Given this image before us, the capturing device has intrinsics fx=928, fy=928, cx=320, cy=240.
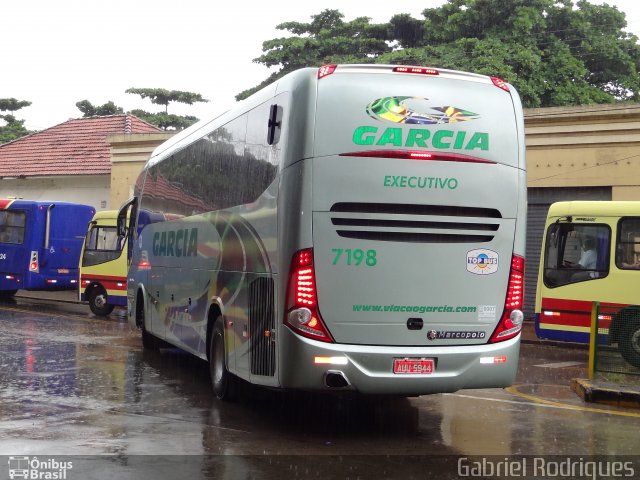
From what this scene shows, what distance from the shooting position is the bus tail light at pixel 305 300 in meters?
8.63

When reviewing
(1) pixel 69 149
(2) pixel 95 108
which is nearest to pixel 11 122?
(2) pixel 95 108

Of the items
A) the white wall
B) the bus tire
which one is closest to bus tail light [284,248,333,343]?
the bus tire

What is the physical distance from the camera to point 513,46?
34.8 m

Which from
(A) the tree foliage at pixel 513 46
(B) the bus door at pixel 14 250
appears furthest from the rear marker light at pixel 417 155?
(A) the tree foliage at pixel 513 46

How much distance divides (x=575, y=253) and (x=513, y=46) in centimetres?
1916

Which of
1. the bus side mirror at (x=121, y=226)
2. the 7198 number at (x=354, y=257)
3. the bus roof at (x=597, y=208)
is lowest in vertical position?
the 7198 number at (x=354, y=257)

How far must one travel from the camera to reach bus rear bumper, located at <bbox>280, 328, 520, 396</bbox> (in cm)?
859

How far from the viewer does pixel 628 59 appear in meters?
37.9

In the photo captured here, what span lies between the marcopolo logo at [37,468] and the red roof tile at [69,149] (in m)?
28.5

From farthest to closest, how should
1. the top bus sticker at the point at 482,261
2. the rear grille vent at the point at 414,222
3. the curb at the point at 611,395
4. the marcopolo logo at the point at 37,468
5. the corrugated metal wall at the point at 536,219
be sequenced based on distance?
the corrugated metal wall at the point at 536,219, the curb at the point at 611,395, the top bus sticker at the point at 482,261, the rear grille vent at the point at 414,222, the marcopolo logo at the point at 37,468

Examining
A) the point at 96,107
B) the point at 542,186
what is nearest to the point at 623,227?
the point at 542,186

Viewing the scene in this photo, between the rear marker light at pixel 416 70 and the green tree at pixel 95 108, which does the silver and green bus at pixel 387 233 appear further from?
the green tree at pixel 95 108

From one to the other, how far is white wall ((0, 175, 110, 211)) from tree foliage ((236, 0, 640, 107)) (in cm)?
903

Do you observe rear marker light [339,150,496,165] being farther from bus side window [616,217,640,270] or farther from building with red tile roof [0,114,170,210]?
building with red tile roof [0,114,170,210]
